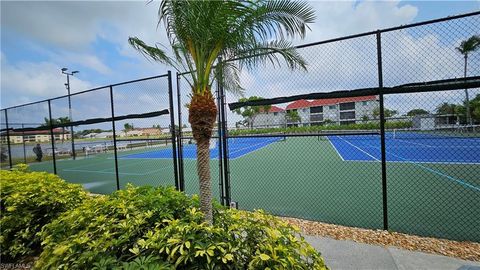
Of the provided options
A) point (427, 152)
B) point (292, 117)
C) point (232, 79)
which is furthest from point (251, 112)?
point (427, 152)

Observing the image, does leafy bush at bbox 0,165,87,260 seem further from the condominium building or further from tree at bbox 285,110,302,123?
tree at bbox 285,110,302,123

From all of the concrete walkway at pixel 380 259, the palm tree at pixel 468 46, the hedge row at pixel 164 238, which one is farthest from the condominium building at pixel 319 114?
the hedge row at pixel 164 238

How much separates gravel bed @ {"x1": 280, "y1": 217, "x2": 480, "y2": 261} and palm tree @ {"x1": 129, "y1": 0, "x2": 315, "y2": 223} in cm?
245

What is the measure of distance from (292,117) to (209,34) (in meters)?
3.85

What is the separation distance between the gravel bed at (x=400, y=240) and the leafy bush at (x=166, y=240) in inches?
84.4

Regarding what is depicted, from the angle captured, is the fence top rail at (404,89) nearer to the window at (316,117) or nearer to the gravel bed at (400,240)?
the window at (316,117)

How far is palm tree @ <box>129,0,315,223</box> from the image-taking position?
2.41 meters

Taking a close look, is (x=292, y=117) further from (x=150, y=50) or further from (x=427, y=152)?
(x=427, y=152)

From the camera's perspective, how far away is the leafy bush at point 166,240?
188cm

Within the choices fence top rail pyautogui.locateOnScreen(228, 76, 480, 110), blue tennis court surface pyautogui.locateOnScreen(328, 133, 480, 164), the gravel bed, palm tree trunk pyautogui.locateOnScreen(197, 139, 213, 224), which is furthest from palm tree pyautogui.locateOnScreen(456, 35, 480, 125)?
blue tennis court surface pyautogui.locateOnScreen(328, 133, 480, 164)

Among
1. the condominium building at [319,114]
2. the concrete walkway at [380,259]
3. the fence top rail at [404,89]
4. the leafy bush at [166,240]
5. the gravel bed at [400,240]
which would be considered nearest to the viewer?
the leafy bush at [166,240]

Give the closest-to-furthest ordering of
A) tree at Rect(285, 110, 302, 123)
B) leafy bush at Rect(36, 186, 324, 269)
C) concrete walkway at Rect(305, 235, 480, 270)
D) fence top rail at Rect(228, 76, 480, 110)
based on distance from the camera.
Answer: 1. leafy bush at Rect(36, 186, 324, 269)
2. concrete walkway at Rect(305, 235, 480, 270)
3. fence top rail at Rect(228, 76, 480, 110)
4. tree at Rect(285, 110, 302, 123)

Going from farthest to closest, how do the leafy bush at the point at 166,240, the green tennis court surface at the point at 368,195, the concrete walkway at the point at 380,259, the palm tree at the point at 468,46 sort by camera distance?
the green tennis court surface at the point at 368,195, the palm tree at the point at 468,46, the concrete walkway at the point at 380,259, the leafy bush at the point at 166,240

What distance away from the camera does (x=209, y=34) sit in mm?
→ 2455
